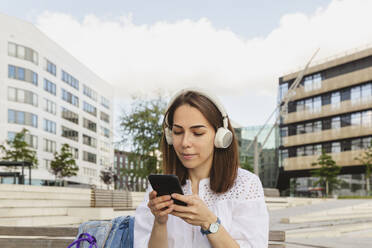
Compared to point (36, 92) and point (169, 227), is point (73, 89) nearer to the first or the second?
point (36, 92)

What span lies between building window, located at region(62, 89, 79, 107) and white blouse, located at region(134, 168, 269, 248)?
2354 inches

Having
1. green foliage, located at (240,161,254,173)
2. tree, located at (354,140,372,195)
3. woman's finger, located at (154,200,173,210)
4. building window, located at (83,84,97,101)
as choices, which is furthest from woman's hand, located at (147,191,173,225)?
building window, located at (83,84,97,101)

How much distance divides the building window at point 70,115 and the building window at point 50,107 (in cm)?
298

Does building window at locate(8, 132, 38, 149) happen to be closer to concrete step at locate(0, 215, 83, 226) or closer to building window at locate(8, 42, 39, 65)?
building window at locate(8, 42, 39, 65)

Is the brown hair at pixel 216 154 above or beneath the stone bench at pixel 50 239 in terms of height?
above

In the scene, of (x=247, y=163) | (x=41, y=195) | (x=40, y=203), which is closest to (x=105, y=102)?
(x=247, y=163)

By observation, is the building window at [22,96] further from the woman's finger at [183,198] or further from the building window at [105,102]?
the woman's finger at [183,198]

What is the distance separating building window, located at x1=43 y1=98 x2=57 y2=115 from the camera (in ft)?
177

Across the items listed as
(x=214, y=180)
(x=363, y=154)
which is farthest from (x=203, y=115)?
(x=363, y=154)

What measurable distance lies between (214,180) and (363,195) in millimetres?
51574

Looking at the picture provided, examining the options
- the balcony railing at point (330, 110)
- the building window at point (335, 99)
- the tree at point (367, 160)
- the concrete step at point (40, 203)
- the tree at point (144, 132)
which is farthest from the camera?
the building window at point (335, 99)

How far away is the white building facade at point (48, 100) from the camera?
155ft

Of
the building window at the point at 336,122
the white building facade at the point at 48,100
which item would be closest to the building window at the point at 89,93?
the white building facade at the point at 48,100

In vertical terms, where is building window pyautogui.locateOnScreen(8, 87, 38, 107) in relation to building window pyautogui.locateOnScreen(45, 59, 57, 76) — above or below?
below
